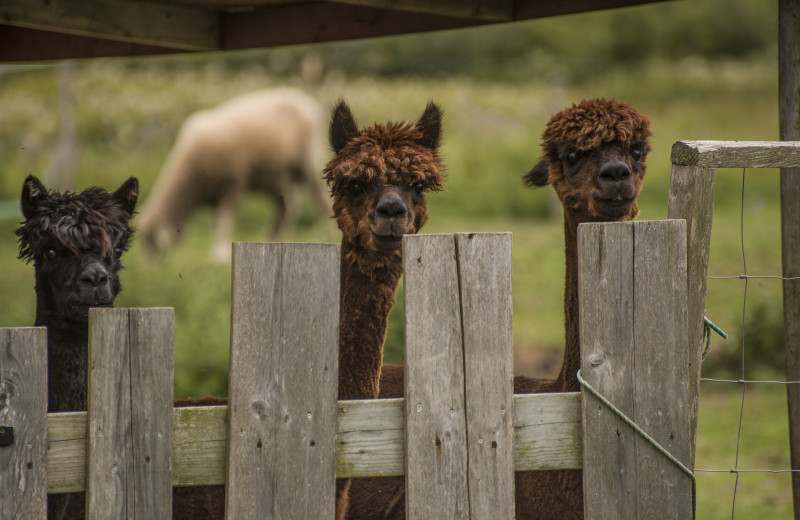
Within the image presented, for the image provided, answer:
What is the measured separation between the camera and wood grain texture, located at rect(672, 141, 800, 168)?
253 centimetres

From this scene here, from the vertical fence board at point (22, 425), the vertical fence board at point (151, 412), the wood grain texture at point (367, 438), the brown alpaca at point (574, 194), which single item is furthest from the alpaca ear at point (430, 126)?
the vertical fence board at point (22, 425)

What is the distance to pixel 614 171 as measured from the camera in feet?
10.7

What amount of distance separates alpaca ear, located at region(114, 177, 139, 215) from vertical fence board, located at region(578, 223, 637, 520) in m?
2.00

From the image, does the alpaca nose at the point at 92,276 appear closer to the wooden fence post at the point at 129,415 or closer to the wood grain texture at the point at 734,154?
the wooden fence post at the point at 129,415

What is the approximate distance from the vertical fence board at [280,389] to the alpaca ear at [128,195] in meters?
1.49

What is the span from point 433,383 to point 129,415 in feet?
2.60

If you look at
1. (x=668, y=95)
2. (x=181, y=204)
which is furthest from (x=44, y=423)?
(x=668, y=95)

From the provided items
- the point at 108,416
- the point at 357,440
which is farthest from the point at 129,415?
the point at 357,440

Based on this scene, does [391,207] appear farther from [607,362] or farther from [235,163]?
[235,163]

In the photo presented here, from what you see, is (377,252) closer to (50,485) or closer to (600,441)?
(600,441)

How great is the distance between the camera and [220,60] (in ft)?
72.4

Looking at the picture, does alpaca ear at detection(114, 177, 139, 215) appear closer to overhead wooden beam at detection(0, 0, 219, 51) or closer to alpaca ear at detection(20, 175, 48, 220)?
alpaca ear at detection(20, 175, 48, 220)

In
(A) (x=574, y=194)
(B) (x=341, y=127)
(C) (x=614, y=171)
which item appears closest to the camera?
(C) (x=614, y=171)

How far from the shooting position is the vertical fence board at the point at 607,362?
2.29 metres
